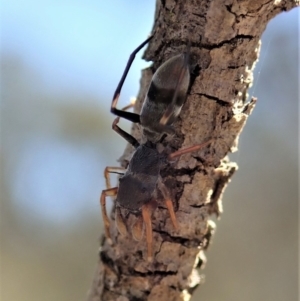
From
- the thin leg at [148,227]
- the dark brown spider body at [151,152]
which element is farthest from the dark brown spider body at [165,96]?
the thin leg at [148,227]

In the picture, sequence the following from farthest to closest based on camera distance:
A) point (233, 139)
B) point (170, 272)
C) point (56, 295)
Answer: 1. point (56, 295)
2. point (170, 272)
3. point (233, 139)

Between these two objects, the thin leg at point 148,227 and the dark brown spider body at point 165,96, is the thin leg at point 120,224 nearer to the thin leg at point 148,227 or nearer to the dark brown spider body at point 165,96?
the thin leg at point 148,227

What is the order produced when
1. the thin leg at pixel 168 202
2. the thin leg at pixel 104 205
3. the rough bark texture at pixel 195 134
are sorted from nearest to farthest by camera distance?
the rough bark texture at pixel 195 134, the thin leg at pixel 168 202, the thin leg at pixel 104 205

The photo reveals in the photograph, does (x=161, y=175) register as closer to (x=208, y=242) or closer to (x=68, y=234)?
(x=208, y=242)

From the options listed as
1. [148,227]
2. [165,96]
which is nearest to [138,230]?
[148,227]

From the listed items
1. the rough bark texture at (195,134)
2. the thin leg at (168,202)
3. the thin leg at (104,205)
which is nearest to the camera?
the rough bark texture at (195,134)

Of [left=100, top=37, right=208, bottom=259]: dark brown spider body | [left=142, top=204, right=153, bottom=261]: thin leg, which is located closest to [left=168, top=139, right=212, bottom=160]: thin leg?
[left=100, top=37, right=208, bottom=259]: dark brown spider body

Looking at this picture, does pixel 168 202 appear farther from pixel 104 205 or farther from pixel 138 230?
pixel 104 205

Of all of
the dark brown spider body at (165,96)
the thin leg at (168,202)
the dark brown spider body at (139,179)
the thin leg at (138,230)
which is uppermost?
the dark brown spider body at (165,96)

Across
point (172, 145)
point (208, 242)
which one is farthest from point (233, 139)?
point (208, 242)
